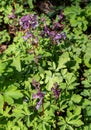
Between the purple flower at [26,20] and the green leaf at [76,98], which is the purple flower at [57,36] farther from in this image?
the green leaf at [76,98]

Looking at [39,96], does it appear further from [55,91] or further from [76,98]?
[76,98]

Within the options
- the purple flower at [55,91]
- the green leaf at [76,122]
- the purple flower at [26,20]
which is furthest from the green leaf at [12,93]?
the purple flower at [26,20]

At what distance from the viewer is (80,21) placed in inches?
167

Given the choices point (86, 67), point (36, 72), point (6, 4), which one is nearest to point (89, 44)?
point (86, 67)

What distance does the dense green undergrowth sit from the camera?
8.58 ft

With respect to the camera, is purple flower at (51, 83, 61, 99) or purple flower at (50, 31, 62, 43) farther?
purple flower at (50, 31, 62, 43)

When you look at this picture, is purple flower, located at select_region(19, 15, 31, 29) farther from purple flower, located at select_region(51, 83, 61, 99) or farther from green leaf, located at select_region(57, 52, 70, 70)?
purple flower, located at select_region(51, 83, 61, 99)

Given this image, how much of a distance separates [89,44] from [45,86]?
827 millimetres

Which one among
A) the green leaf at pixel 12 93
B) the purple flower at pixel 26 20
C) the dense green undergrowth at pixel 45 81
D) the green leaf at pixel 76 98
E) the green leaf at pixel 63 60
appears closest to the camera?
the green leaf at pixel 12 93

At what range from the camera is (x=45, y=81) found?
2.79 meters

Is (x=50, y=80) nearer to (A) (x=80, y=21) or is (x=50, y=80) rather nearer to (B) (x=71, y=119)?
(B) (x=71, y=119)

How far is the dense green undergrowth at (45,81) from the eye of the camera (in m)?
2.62

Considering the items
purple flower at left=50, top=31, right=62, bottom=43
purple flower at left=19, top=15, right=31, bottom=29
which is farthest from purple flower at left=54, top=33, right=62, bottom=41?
purple flower at left=19, top=15, right=31, bottom=29

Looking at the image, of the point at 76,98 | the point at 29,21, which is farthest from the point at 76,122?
the point at 29,21
